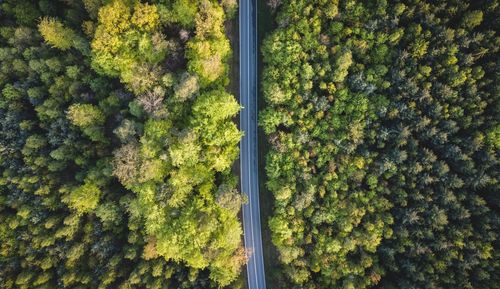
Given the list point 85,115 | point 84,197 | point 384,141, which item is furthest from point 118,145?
point 384,141

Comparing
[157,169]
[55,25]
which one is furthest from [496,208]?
[55,25]

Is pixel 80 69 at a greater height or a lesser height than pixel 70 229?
greater

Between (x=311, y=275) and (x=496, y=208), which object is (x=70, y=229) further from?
(x=496, y=208)

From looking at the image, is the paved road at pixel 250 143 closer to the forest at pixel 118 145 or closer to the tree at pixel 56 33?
the forest at pixel 118 145

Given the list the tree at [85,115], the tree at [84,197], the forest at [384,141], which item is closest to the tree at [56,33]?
the tree at [85,115]

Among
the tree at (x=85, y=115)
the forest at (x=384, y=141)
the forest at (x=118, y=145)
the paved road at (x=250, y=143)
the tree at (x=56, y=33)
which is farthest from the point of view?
the paved road at (x=250, y=143)

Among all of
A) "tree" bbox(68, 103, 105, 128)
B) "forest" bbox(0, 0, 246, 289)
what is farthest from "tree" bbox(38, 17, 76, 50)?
"tree" bbox(68, 103, 105, 128)

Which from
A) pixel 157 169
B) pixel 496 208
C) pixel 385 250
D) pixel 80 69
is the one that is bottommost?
pixel 385 250

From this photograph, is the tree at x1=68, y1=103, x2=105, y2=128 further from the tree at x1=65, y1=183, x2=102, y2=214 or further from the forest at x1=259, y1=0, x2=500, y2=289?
the forest at x1=259, y1=0, x2=500, y2=289
